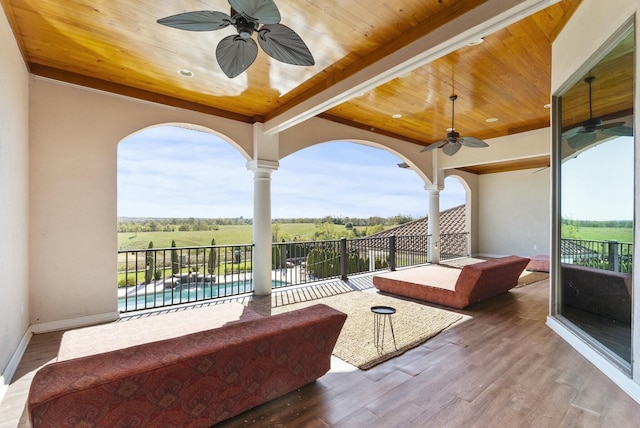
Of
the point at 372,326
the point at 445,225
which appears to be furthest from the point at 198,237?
the point at 445,225

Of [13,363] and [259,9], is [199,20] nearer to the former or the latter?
[259,9]

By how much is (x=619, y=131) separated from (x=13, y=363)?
558 cm

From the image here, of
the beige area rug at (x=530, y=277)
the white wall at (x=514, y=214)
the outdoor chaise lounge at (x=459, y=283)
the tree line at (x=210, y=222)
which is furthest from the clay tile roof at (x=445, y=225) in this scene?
the outdoor chaise lounge at (x=459, y=283)

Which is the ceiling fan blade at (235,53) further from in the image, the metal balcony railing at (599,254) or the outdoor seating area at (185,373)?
the metal balcony railing at (599,254)

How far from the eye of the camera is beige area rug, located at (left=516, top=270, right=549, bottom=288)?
233 inches

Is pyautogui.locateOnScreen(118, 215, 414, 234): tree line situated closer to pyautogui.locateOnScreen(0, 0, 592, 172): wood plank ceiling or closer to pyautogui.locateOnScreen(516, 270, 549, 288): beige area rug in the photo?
pyautogui.locateOnScreen(0, 0, 592, 172): wood plank ceiling

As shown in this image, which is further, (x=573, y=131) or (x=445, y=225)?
(x=445, y=225)

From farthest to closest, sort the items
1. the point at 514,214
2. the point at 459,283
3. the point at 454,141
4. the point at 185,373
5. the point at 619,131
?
1. the point at 514,214
2. the point at 454,141
3. the point at 459,283
4. the point at 619,131
5. the point at 185,373

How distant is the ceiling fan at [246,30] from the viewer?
1800 millimetres

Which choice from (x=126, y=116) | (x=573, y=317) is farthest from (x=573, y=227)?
(x=126, y=116)

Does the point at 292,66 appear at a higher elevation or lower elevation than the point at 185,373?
higher

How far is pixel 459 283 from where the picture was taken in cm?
425

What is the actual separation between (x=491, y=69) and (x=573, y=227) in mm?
2040

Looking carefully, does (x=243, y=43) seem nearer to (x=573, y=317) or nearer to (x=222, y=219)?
(x=573, y=317)
